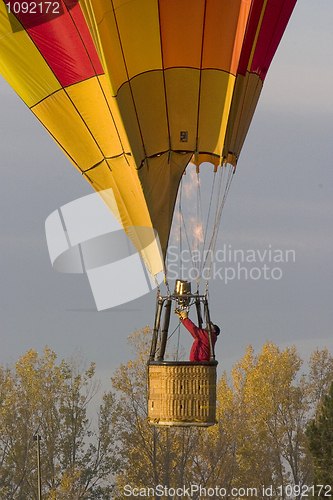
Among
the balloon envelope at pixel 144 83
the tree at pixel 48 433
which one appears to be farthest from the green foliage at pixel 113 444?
the balloon envelope at pixel 144 83

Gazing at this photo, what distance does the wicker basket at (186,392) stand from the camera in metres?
6.28

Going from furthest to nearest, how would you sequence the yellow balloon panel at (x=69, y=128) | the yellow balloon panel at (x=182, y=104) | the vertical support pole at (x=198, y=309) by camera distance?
the yellow balloon panel at (x=69, y=128)
the yellow balloon panel at (x=182, y=104)
the vertical support pole at (x=198, y=309)

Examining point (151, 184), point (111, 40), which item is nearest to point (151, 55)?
point (111, 40)

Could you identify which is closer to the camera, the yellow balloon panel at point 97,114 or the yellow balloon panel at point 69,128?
the yellow balloon panel at point 97,114

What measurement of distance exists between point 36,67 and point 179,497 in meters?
11.6

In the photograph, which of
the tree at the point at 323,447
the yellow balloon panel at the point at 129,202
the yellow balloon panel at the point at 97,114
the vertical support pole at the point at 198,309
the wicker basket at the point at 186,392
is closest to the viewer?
the wicker basket at the point at 186,392

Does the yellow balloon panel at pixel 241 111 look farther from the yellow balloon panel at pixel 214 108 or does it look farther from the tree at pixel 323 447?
the tree at pixel 323 447

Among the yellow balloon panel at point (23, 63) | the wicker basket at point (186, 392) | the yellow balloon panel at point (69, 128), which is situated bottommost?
the wicker basket at point (186, 392)

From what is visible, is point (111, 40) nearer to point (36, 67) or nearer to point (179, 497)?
point (36, 67)

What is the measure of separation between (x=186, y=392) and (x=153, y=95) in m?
2.37

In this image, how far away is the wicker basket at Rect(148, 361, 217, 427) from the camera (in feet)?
20.6

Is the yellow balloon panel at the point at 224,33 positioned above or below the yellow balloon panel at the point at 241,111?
above

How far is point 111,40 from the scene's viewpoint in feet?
21.1

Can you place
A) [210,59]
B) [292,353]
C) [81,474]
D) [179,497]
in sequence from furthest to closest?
[292,353] < [81,474] < [179,497] < [210,59]
